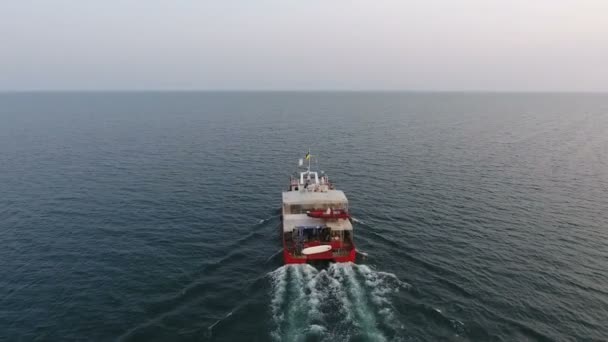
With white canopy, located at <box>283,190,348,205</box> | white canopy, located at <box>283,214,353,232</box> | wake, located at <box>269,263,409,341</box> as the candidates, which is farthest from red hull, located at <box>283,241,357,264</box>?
white canopy, located at <box>283,190,348,205</box>

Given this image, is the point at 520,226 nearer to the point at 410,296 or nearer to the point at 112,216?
the point at 410,296

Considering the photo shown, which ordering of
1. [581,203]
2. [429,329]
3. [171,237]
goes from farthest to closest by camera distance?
[581,203], [171,237], [429,329]

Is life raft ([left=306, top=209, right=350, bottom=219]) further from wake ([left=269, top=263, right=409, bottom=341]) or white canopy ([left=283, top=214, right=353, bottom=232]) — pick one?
wake ([left=269, top=263, right=409, bottom=341])

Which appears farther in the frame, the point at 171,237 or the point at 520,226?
the point at 520,226

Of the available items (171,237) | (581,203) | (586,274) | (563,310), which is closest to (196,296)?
(171,237)

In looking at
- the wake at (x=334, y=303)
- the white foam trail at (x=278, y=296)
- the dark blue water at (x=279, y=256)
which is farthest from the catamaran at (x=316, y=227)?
the white foam trail at (x=278, y=296)

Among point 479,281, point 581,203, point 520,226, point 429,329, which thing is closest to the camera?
point 429,329

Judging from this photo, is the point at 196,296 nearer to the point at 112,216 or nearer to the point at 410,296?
the point at 410,296

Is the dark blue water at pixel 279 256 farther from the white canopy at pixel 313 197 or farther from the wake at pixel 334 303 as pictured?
the white canopy at pixel 313 197
